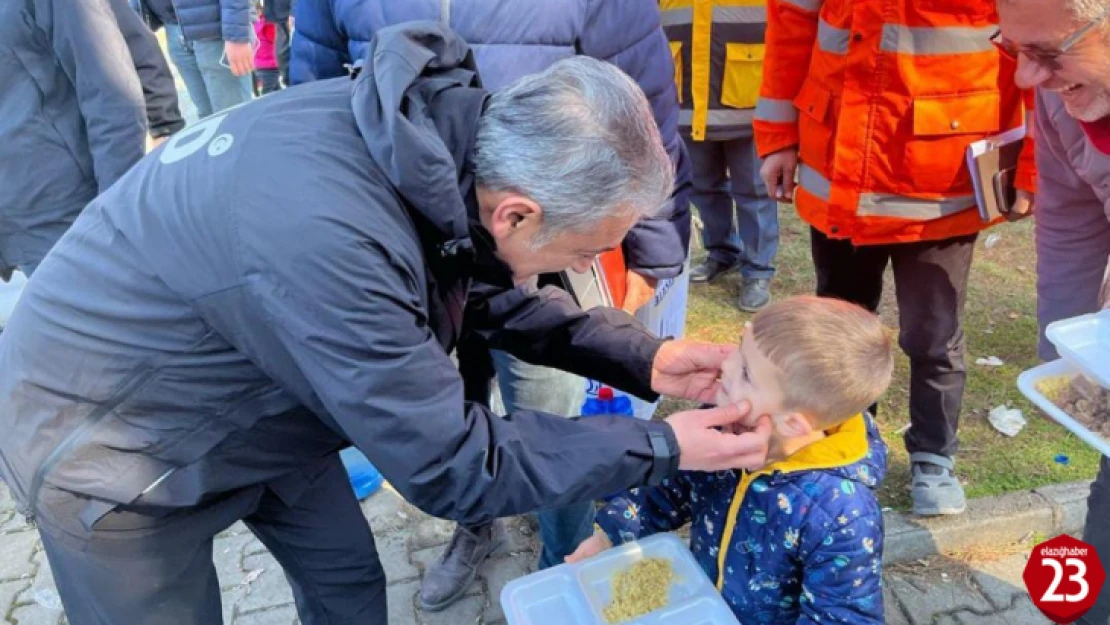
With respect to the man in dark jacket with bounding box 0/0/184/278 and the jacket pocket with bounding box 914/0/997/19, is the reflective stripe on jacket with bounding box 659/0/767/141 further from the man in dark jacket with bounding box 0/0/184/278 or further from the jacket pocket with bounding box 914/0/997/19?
the man in dark jacket with bounding box 0/0/184/278

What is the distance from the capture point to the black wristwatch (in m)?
1.79

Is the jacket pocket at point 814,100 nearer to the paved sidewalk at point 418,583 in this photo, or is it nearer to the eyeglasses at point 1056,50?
the eyeglasses at point 1056,50

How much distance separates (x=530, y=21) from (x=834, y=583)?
5.08 ft

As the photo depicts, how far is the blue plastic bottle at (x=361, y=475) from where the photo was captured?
351cm

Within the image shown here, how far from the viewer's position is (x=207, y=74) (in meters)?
6.36

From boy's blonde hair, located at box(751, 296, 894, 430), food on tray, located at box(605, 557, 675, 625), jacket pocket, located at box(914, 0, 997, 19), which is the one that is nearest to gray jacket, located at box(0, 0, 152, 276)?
food on tray, located at box(605, 557, 675, 625)

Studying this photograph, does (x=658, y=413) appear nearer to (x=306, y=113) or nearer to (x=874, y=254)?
(x=874, y=254)

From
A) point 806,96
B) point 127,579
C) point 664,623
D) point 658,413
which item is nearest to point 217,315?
point 127,579

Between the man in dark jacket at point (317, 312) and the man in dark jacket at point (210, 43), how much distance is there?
4.35 metres

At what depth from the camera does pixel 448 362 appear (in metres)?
1.69

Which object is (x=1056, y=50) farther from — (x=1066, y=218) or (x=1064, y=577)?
(x=1064, y=577)

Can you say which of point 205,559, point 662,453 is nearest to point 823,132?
point 662,453

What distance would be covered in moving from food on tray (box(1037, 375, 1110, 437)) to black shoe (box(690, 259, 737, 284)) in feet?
9.86

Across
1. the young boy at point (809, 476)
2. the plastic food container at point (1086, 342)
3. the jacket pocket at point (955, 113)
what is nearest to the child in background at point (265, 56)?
the jacket pocket at point (955, 113)
